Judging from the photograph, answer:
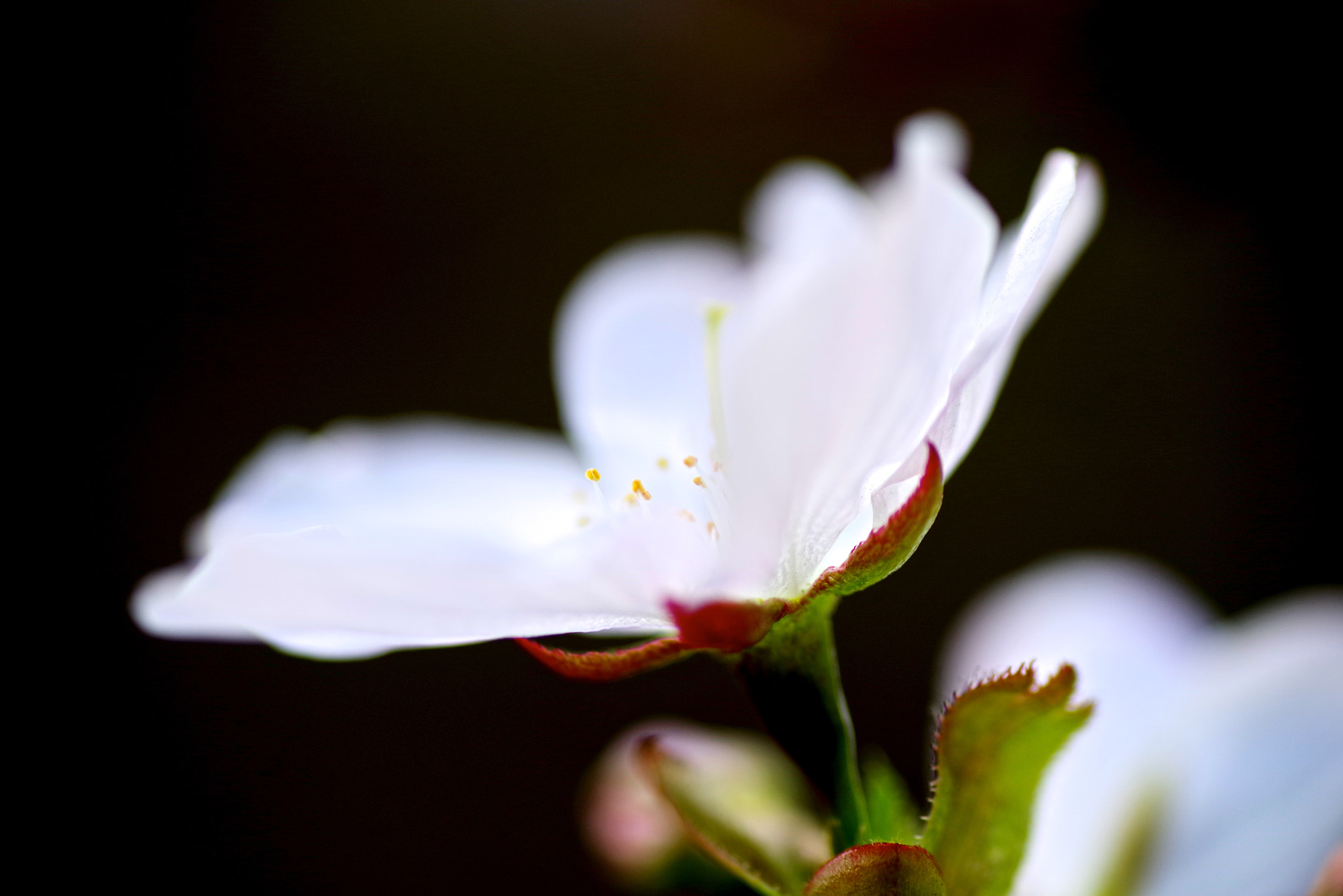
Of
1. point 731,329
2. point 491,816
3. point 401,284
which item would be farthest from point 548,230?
point 731,329

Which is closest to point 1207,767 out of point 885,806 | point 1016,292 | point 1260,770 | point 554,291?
point 1260,770

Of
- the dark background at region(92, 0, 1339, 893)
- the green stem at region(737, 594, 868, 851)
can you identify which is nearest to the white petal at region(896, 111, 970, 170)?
the green stem at region(737, 594, 868, 851)

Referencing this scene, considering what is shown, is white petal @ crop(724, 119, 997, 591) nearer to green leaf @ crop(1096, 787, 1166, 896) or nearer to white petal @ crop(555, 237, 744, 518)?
white petal @ crop(555, 237, 744, 518)

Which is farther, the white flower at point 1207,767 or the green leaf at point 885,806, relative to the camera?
the white flower at point 1207,767

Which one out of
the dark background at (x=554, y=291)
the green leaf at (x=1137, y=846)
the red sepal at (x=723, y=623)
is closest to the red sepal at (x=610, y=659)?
the red sepal at (x=723, y=623)

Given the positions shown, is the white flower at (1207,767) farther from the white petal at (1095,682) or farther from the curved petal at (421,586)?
the curved petal at (421,586)
